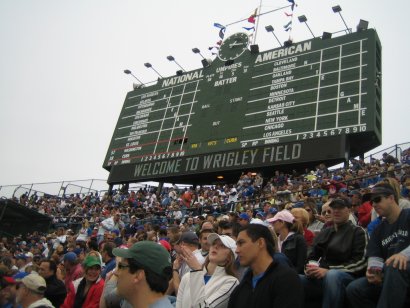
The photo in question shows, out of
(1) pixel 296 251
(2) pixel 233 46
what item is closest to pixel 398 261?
(1) pixel 296 251

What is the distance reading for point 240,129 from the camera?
56.5 feet

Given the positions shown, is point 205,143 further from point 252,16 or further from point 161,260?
point 161,260

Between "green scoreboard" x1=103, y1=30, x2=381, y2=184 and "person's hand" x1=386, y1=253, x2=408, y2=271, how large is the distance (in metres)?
10.8

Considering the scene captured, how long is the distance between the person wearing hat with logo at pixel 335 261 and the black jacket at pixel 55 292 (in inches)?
125

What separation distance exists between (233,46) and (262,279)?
59.2ft

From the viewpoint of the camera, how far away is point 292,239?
15.1ft

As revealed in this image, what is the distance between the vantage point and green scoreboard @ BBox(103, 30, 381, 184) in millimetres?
14625

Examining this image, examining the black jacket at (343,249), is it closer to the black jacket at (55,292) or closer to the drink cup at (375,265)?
the drink cup at (375,265)

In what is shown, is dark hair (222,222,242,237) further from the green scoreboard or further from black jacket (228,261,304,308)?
the green scoreboard

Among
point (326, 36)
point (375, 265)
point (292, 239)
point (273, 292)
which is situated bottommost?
point (273, 292)

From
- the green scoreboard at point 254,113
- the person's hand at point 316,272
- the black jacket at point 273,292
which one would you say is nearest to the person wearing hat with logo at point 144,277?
the black jacket at point 273,292

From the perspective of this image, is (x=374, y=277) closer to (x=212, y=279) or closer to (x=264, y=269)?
(x=264, y=269)

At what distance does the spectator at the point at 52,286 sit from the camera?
5492 mm

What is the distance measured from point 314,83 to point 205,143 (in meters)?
5.11
